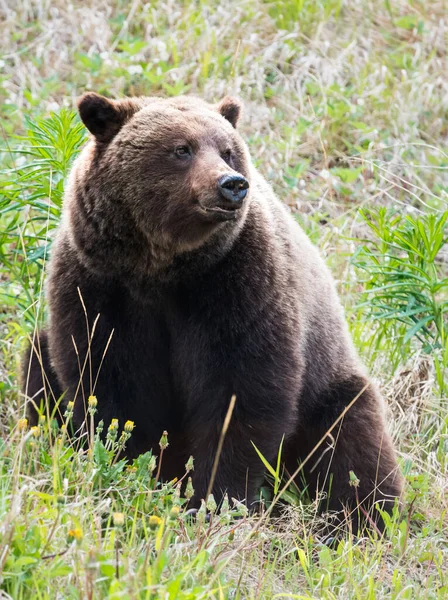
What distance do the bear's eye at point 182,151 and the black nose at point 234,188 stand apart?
382 mm

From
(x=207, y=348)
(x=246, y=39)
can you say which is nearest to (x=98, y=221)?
(x=207, y=348)

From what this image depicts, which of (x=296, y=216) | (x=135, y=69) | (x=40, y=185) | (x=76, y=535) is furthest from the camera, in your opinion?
(x=135, y=69)

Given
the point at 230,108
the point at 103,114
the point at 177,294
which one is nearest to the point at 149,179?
the point at 103,114

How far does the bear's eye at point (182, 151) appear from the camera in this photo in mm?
4777

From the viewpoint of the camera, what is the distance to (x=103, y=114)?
486cm

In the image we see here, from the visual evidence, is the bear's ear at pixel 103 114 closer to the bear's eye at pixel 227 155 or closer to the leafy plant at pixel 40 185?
the bear's eye at pixel 227 155

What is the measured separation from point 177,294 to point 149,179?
599mm

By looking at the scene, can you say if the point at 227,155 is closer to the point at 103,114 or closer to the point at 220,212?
the point at 220,212

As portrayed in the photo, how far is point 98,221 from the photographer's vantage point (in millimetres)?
4801

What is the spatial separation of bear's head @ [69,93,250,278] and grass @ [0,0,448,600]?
90 centimetres

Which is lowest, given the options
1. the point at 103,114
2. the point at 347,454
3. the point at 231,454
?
the point at 347,454

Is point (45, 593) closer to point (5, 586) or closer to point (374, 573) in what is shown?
point (5, 586)

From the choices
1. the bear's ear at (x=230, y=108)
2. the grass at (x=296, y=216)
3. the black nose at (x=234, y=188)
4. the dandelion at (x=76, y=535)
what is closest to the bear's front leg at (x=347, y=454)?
the grass at (x=296, y=216)

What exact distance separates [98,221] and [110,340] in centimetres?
59
